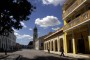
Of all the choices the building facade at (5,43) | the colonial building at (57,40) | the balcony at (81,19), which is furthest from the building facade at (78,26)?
the building facade at (5,43)

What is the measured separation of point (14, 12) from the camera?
87.3 ft

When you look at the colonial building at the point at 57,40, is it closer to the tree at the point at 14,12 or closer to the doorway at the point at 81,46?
the doorway at the point at 81,46

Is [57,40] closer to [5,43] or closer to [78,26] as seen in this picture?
[78,26]

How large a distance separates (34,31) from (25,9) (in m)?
120

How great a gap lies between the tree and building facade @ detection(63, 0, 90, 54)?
23.3 feet

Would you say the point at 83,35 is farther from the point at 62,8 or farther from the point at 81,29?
the point at 62,8

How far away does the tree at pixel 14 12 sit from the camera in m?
25.5

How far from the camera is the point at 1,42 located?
83.4 m

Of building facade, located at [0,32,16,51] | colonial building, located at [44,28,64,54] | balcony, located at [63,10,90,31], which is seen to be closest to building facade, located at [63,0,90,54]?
balcony, located at [63,10,90,31]

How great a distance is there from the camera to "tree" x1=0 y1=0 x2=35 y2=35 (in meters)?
25.5

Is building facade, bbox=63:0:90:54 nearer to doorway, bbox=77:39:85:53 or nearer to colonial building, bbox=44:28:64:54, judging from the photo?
doorway, bbox=77:39:85:53

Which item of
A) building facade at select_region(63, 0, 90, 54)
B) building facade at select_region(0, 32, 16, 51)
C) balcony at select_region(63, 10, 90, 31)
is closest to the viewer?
balcony at select_region(63, 10, 90, 31)

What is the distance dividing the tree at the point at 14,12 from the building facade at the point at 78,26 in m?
7.11

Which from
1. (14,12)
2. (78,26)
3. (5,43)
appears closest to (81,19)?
(78,26)
